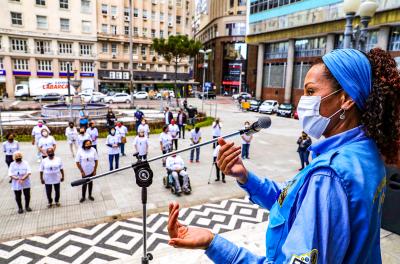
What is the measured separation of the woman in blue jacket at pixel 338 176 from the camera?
3.90 feet

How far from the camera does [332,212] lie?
3.88ft

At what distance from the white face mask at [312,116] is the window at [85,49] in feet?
177

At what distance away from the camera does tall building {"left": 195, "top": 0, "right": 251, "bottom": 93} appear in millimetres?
64375

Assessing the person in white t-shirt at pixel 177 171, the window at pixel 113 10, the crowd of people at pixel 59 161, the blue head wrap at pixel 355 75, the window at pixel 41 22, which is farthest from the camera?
the window at pixel 113 10

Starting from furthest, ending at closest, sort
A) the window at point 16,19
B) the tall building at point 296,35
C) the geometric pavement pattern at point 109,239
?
the window at point 16,19 → the tall building at point 296,35 → the geometric pavement pattern at point 109,239

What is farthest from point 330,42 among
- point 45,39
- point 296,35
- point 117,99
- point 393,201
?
point 45,39

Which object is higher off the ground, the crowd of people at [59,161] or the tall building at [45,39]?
the tall building at [45,39]

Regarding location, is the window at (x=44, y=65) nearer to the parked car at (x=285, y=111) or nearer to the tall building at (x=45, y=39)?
the tall building at (x=45, y=39)

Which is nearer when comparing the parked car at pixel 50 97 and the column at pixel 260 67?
the parked car at pixel 50 97

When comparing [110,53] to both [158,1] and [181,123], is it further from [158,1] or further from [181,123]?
[181,123]

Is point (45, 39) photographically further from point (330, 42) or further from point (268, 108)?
point (330, 42)

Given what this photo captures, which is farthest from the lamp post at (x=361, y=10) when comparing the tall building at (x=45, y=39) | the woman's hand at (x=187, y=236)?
the tall building at (x=45, y=39)

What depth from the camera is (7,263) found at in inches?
225

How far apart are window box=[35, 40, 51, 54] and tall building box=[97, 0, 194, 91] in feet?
26.8
